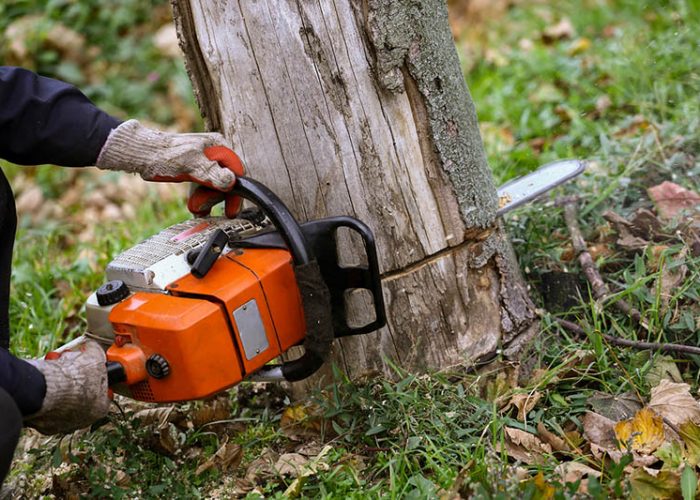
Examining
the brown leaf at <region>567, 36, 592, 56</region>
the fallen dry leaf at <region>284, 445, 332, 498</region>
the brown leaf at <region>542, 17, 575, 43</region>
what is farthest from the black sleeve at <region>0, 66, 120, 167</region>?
the brown leaf at <region>542, 17, 575, 43</region>

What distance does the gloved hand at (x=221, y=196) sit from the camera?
7.61 ft

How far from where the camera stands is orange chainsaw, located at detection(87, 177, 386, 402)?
2104 millimetres

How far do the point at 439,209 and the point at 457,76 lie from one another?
0.41 meters

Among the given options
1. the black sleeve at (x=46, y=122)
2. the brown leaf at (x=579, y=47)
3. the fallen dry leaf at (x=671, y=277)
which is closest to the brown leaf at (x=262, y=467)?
the black sleeve at (x=46, y=122)

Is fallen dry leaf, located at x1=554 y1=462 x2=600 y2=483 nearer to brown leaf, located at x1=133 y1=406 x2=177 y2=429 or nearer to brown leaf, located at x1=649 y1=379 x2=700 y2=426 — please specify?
brown leaf, located at x1=649 y1=379 x2=700 y2=426

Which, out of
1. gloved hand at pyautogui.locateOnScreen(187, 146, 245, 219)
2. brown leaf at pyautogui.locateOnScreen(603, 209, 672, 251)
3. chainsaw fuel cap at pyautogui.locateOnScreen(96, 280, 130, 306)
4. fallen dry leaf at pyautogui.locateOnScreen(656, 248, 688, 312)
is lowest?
fallen dry leaf at pyautogui.locateOnScreen(656, 248, 688, 312)

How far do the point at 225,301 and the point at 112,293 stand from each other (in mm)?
320

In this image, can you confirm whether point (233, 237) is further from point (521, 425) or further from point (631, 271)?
point (631, 271)

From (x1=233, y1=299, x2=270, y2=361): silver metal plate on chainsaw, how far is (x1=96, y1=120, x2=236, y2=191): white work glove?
362mm

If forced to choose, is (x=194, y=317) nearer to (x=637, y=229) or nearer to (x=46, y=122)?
(x=46, y=122)

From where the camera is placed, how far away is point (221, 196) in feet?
7.90

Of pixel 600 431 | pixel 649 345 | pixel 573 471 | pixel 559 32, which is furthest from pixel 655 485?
pixel 559 32

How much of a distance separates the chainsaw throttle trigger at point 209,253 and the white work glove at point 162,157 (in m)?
0.18

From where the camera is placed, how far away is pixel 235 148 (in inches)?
96.0
